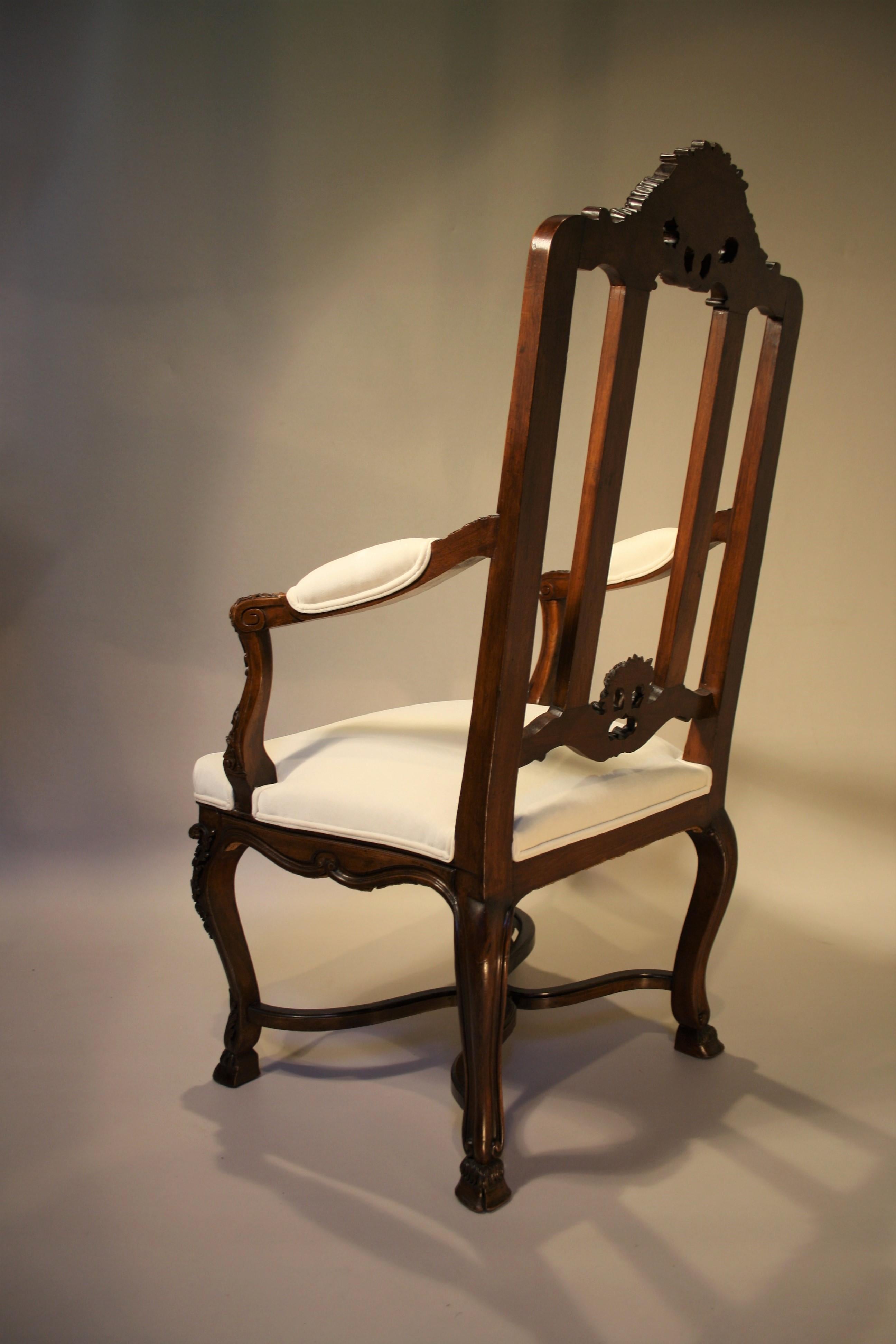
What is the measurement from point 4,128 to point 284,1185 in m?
2.51

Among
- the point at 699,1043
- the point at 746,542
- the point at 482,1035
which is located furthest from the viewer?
the point at 699,1043

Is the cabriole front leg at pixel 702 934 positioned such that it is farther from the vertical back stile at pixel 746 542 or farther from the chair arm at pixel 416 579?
the chair arm at pixel 416 579

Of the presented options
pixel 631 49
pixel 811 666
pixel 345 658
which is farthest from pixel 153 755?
pixel 631 49

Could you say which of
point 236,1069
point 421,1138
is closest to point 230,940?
point 236,1069

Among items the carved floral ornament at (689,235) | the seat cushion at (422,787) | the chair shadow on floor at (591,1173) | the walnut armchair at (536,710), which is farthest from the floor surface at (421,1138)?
the carved floral ornament at (689,235)

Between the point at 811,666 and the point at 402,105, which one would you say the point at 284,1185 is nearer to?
the point at 811,666

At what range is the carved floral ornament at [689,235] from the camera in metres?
1.46

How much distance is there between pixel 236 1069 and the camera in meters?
1.96

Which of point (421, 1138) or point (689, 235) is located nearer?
point (689, 235)

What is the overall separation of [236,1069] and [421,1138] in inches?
13.3

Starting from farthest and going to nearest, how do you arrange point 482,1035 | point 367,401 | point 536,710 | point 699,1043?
point 367,401
point 699,1043
point 536,710
point 482,1035

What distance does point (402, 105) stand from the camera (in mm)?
2945

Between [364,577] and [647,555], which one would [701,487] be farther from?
[364,577]

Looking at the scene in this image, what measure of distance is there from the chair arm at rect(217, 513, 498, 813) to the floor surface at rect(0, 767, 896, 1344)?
0.55 meters
